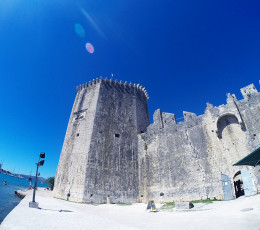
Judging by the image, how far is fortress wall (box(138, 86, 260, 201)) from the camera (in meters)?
13.1

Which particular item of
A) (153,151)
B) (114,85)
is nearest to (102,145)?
(153,151)

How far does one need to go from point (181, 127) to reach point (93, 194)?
11.0 metres

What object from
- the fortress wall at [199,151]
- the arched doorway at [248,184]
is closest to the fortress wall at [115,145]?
the fortress wall at [199,151]

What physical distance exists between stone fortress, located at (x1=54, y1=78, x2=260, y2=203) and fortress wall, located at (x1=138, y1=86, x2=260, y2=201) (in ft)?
0.20

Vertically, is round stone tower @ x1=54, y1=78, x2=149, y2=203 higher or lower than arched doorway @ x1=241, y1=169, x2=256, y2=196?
higher

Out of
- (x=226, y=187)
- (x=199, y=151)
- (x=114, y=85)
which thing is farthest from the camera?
(x=114, y=85)

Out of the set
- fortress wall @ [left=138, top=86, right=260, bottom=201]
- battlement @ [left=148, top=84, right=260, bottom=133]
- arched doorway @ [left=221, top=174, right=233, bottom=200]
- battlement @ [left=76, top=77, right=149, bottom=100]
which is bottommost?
arched doorway @ [left=221, top=174, right=233, bottom=200]

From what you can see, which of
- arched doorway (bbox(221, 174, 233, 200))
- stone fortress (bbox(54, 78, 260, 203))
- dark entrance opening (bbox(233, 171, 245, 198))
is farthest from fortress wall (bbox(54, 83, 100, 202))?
dark entrance opening (bbox(233, 171, 245, 198))

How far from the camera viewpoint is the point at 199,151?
589 inches

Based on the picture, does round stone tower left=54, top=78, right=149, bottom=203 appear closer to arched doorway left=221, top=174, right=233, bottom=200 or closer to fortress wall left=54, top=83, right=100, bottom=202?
fortress wall left=54, top=83, right=100, bottom=202

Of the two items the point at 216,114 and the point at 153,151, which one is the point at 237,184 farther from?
the point at 153,151

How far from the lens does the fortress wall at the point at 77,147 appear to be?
15.8 metres

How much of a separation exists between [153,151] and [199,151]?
5039mm

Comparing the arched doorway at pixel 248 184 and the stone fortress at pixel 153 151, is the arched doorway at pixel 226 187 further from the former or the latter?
the arched doorway at pixel 248 184
